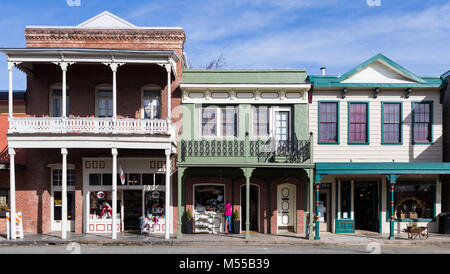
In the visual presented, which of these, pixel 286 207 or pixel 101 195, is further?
pixel 286 207

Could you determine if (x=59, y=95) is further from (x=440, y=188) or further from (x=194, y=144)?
(x=440, y=188)

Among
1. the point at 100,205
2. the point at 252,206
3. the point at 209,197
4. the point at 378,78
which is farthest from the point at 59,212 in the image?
the point at 378,78

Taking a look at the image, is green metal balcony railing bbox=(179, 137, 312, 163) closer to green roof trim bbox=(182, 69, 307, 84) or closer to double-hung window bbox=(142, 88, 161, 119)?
double-hung window bbox=(142, 88, 161, 119)

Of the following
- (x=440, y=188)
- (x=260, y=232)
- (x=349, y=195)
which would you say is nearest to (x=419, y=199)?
(x=440, y=188)

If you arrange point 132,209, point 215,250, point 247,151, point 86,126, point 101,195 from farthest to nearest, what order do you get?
point 132,209, point 101,195, point 247,151, point 86,126, point 215,250

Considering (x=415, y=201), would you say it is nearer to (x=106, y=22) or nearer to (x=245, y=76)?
(x=245, y=76)

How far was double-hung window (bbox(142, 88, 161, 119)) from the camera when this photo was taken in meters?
19.8

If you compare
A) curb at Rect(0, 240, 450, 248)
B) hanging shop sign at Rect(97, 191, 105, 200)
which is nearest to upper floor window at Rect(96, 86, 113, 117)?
hanging shop sign at Rect(97, 191, 105, 200)

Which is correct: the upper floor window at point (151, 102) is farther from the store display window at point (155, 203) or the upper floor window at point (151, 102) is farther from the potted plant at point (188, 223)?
the potted plant at point (188, 223)

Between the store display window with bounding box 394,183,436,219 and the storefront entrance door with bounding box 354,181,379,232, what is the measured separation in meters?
0.93

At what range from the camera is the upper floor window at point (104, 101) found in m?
19.7

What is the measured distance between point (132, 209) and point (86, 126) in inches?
174

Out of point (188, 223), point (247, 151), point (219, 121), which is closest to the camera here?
point (247, 151)

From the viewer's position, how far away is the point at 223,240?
17.1 metres
